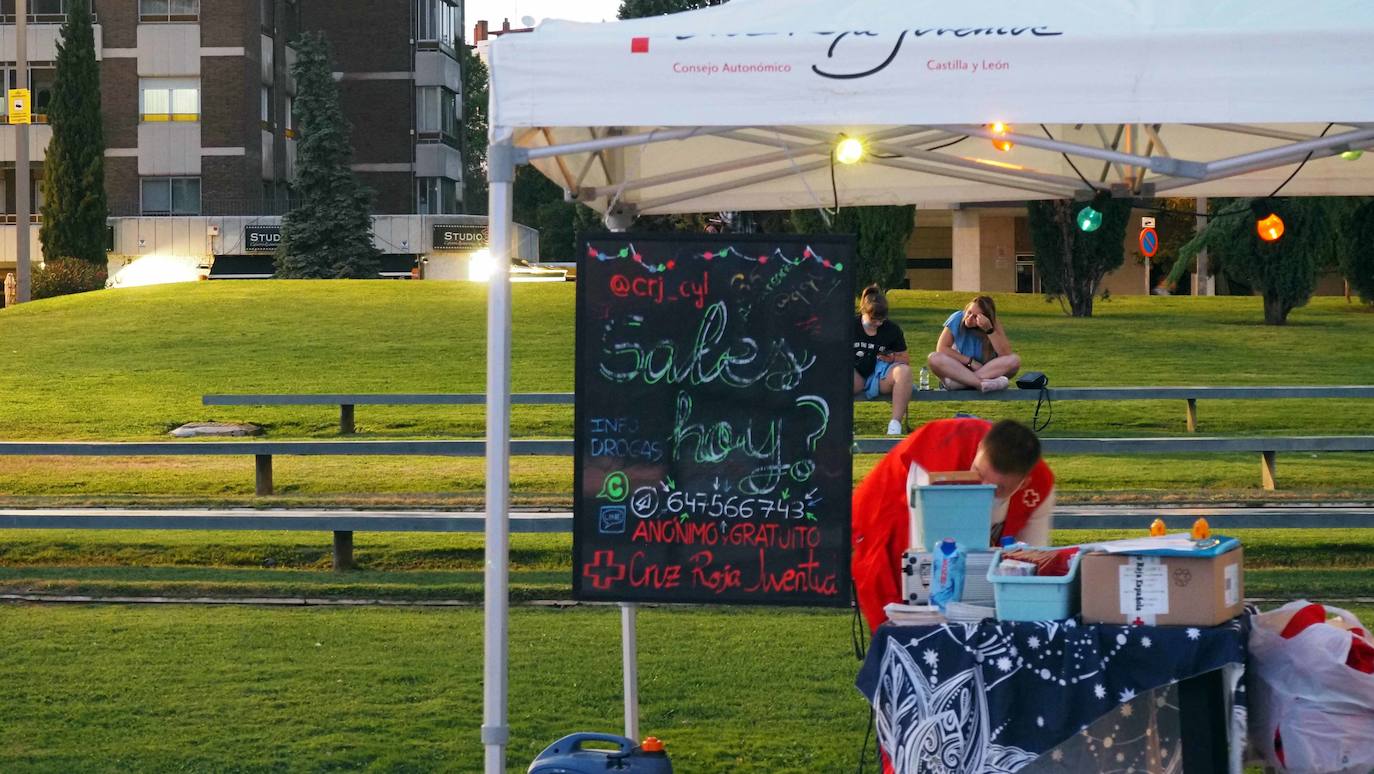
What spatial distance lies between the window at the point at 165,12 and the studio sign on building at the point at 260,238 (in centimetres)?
701

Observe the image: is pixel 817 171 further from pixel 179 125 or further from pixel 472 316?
pixel 179 125

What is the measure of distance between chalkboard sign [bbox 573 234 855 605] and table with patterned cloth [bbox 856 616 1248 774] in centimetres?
59

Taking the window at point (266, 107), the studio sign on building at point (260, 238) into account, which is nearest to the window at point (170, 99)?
the window at point (266, 107)

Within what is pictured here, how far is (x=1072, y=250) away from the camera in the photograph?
100ft

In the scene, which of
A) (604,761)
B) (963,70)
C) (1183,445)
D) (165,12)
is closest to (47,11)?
(165,12)

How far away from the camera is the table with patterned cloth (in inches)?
191

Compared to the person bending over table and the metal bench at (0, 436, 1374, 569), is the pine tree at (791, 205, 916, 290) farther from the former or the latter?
the metal bench at (0, 436, 1374, 569)

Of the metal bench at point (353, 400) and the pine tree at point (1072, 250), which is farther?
the pine tree at point (1072, 250)

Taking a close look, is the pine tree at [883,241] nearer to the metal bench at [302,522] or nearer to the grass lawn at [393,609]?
the grass lawn at [393,609]

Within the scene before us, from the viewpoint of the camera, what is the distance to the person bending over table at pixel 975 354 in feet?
44.6

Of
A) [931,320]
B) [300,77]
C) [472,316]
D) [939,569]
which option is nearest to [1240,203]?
[931,320]

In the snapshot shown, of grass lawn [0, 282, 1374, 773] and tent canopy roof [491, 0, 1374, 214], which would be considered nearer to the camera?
tent canopy roof [491, 0, 1374, 214]

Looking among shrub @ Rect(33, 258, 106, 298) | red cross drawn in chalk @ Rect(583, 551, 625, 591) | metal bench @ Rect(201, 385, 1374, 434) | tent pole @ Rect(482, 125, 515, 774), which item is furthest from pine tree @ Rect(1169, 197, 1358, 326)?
shrub @ Rect(33, 258, 106, 298)

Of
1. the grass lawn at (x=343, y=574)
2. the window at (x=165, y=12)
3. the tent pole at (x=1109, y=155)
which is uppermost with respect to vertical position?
the window at (x=165, y=12)
